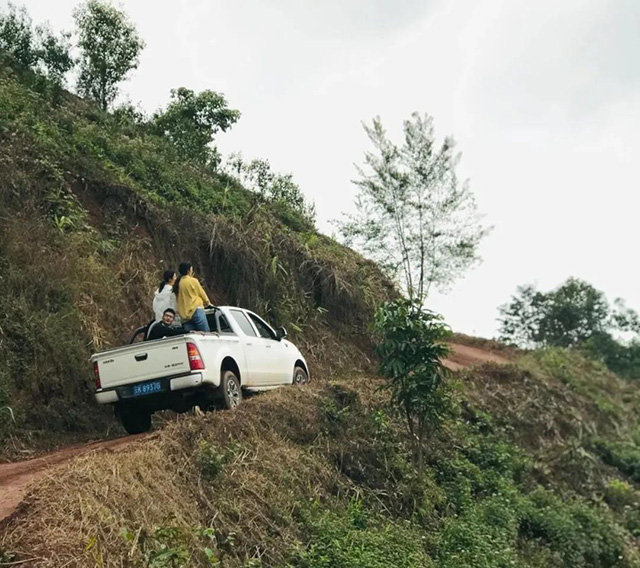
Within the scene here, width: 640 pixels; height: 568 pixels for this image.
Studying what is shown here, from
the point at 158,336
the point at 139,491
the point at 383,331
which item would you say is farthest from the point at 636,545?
the point at 139,491

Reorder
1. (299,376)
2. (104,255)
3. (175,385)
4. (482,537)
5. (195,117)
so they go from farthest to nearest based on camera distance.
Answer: (195,117)
(104,255)
(299,376)
(482,537)
(175,385)

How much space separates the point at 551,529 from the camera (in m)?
13.5

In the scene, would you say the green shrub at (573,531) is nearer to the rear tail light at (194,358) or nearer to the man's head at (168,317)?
the rear tail light at (194,358)

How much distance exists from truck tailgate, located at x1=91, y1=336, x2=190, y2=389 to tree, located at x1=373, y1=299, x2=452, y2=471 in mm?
3712

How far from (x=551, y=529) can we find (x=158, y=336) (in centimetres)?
779

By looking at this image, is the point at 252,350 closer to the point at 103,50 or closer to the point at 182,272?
the point at 182,272

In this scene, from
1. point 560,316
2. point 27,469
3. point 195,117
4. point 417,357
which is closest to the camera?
point 27,469

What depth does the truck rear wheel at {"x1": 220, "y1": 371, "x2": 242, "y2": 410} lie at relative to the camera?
10.1m

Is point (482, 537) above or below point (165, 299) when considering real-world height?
below

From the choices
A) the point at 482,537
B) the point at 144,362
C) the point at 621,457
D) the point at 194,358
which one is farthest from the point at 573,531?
the point at 144,362

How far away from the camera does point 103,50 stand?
81.5 ft

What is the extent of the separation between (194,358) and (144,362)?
623 mm

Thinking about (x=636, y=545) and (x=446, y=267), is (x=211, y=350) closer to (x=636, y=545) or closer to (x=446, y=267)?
(x=636, y=545)

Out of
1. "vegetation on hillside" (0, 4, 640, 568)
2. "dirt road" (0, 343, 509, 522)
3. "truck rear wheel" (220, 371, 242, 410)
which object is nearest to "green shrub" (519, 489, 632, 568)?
"vegetation on hillside" (0, 4, 640, 568)
